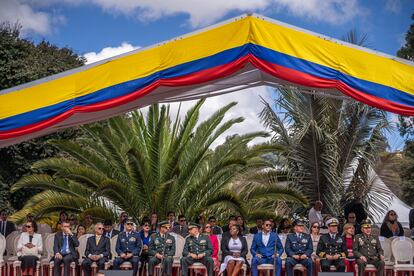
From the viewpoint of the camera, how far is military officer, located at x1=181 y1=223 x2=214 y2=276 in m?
13.5

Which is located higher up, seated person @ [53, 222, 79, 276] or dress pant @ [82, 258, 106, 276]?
seated person @ [53, 222, 79, 276]

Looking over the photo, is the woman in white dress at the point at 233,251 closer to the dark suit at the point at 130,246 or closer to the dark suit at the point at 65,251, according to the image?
the dark suit at the point at 130,246

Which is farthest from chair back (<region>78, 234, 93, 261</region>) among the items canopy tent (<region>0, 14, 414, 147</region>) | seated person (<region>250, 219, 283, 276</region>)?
seated person (<region>250, 219, 283, 276</region>)

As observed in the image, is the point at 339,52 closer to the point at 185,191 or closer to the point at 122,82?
the point at 122,82

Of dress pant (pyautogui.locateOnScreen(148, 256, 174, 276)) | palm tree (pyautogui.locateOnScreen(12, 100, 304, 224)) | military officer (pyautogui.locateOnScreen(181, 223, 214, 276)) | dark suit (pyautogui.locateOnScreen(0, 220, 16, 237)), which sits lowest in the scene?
dress pant (pyautogui.locateOnScreen(148, 256, 174, 276))

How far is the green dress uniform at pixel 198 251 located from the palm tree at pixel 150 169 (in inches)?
140

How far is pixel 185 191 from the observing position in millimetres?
18609

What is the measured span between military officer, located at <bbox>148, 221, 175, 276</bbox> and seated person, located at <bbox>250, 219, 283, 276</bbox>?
5.18ft

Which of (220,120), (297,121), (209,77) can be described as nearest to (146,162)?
(220,120)

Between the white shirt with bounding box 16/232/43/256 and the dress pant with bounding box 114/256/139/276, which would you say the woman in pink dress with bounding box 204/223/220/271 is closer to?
the dress pant with bounding box 114/256/139/276

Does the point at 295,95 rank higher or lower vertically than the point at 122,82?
higher

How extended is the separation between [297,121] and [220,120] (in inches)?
126

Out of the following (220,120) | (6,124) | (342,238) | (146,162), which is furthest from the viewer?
(220,120)

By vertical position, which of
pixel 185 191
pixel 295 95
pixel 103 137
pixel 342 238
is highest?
pixel 295 95
